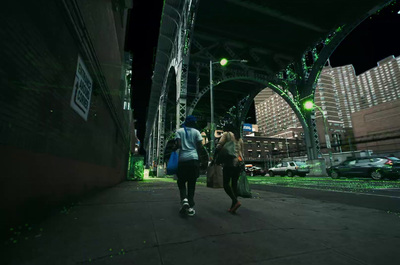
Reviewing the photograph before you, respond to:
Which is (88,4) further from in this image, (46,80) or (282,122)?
(282,122)

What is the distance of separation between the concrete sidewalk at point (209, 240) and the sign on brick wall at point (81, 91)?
2103 millimetres

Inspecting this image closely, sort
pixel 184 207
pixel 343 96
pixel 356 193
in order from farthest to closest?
1. pixel 343 96
2. pixel 356 193
3. pixel 184 207

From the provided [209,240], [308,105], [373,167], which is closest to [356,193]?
[209,240]

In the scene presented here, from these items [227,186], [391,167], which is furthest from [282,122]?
[227,186]

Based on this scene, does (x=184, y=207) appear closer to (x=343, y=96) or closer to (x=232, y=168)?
(x=232, y=168)

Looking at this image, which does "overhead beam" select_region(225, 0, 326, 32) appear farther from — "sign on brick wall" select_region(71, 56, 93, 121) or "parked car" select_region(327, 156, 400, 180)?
"sign on brick wall" select_region(71, 56, 93, 121)

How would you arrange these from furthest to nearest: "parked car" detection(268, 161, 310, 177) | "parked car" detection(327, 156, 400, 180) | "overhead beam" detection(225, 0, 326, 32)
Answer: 1. "parked car" detection(268, 161, 310, 177)
2. "overhead beam" detection(225, 0, 326, 32)
3. "parked car" detection(327, 156, 400, 180)

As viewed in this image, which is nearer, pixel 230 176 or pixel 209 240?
pixel 209 240

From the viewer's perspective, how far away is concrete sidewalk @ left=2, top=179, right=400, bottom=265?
4.92 ft

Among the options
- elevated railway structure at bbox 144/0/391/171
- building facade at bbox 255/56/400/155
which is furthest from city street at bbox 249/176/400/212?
building facade at bbox 255/56/400/155

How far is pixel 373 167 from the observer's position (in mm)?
10758

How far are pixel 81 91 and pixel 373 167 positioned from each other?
1505 cm

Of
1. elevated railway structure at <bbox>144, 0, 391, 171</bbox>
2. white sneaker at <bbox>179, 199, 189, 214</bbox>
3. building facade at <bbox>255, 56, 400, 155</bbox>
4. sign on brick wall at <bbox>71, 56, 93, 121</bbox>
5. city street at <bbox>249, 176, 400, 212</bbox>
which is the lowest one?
city street at <bbox>249, 176, 400, 212</bbox>

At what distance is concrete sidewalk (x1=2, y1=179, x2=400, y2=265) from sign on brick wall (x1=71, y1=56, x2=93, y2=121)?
2.10m
